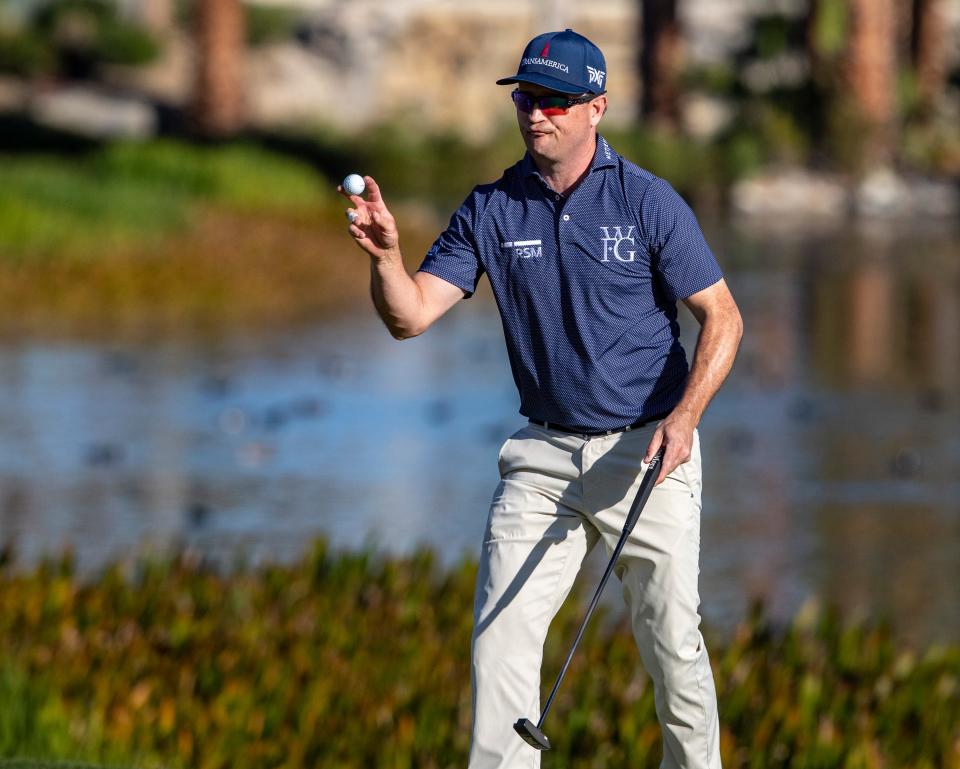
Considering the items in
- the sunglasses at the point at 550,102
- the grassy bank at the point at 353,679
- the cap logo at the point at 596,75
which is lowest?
the grassy bank at the point at 353,679

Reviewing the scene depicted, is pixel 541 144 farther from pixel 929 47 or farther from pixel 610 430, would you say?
pixel 929 47

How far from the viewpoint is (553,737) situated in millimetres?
6566

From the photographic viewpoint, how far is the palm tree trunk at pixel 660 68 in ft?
127

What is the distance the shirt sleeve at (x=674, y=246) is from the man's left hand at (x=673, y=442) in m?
0.34

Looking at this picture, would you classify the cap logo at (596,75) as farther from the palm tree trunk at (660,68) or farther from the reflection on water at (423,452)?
the palm tree trunk at (660,68)

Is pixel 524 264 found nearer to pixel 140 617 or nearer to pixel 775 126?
pixel 140 617

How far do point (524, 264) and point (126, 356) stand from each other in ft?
37.0

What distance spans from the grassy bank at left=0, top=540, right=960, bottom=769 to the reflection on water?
3.23ft

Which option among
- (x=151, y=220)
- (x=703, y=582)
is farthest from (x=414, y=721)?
(x=151, y=220)

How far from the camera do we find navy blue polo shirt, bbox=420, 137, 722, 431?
16.8ft

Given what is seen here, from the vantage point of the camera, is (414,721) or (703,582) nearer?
(414,721)

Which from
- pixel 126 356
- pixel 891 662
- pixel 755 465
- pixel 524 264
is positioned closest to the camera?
pixel 524 264

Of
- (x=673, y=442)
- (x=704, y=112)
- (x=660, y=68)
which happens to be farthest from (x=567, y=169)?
(x=704, y=112)

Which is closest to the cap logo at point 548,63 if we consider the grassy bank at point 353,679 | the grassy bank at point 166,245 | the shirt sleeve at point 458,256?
the shirt sleeve at point 458,256
